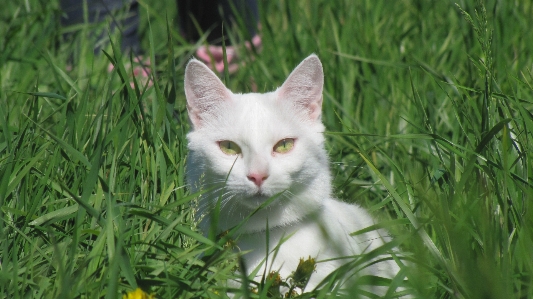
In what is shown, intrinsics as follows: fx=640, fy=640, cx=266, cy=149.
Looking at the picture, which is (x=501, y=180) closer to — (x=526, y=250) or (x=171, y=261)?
(x=526, y=250)

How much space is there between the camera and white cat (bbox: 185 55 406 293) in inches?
70.8

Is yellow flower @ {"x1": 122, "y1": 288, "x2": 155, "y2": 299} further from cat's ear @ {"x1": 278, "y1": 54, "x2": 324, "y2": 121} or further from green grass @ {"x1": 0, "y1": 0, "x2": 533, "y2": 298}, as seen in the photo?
cat's ear @ {"x1": 278, "y1": 54, "x2": 324, "y2": 121}

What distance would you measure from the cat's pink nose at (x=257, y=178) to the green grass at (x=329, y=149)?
0.20 metres

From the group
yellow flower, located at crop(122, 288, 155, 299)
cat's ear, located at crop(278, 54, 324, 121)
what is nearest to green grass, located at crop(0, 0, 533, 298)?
yellow flower, located at crop(122, 288, 155, 299)

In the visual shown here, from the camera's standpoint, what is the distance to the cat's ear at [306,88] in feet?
6.63

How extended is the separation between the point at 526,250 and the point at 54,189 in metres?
1.31

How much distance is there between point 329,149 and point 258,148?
72 cm

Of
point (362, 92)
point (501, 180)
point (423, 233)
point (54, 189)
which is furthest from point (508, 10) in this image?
point (54, 189)

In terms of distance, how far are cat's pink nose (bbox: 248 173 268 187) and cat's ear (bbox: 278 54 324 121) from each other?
0.36 m

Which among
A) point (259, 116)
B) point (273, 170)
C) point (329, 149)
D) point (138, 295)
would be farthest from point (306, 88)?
point (138, 295)

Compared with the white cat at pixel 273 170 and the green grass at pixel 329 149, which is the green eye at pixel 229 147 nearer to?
the white cat at pixel 273 170

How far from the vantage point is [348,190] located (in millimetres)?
2465

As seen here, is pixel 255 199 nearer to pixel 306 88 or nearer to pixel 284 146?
pixel 284 146

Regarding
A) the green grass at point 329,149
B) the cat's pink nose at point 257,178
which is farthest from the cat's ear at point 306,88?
the cat's pink nose at point 257,178
